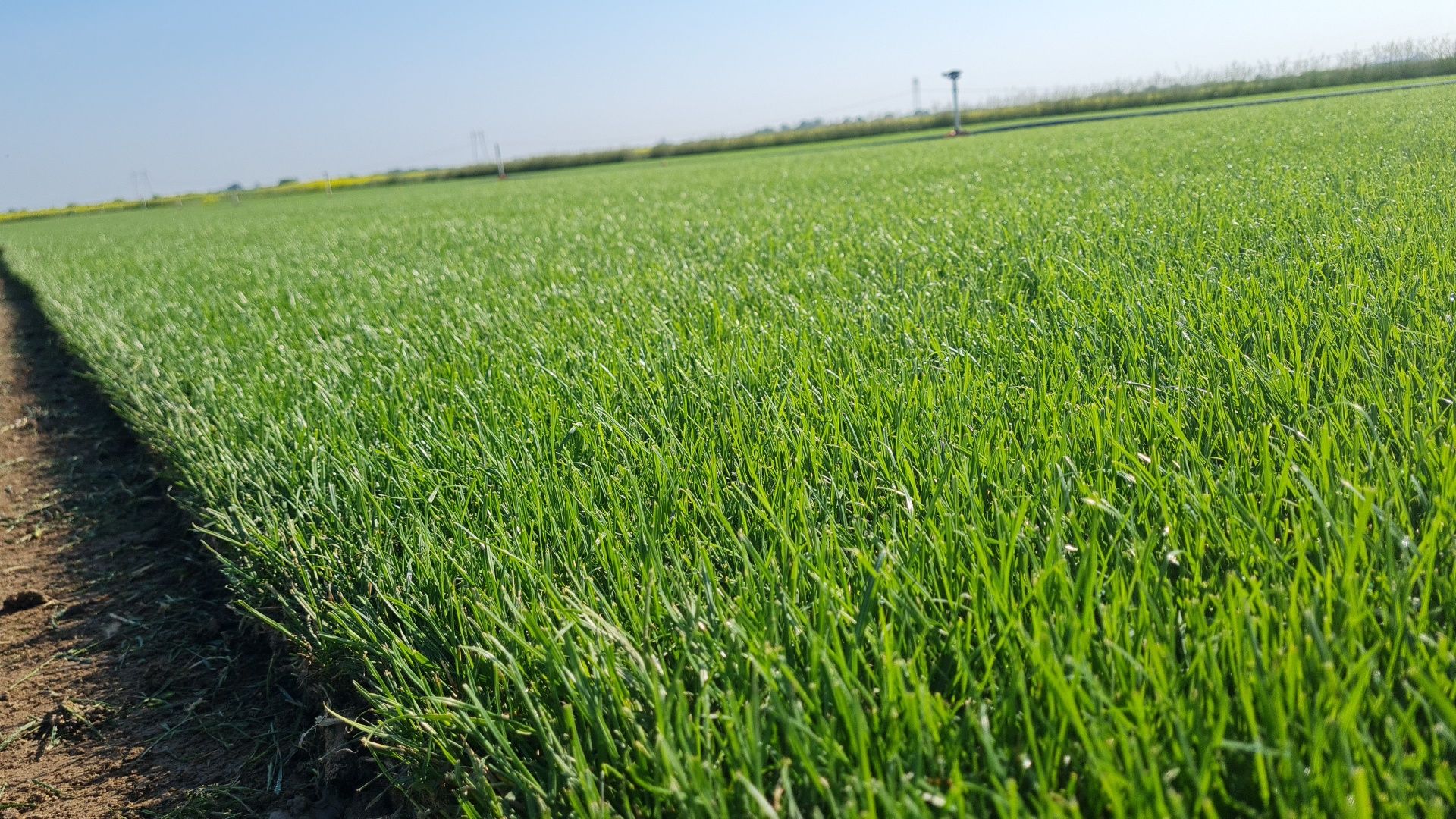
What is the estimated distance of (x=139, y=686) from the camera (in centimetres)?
185

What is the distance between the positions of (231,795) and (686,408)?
1.11m

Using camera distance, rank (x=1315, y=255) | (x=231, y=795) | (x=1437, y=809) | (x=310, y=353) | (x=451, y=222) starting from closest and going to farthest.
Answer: (x=1437, y=809), (x=231, y=795), (x=1315, y=255), (x=310, y=353), (x=451, y=222)

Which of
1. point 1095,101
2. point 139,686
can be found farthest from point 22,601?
point 1095,101

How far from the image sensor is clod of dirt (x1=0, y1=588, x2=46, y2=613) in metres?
2.30

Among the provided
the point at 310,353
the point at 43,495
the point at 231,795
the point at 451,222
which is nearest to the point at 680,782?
the point at 231,795

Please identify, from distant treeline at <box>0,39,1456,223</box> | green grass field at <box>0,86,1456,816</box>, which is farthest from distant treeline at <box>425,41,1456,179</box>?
green grass field at <box>0,86,1456,816</box>

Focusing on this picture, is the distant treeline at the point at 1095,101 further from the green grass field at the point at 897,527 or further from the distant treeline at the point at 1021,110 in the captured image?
the green grass field at the point at 897,527

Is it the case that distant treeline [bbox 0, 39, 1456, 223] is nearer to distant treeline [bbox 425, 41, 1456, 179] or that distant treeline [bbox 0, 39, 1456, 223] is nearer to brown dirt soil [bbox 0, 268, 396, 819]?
distant treeline [bbox 425, 41, 1456, 179]

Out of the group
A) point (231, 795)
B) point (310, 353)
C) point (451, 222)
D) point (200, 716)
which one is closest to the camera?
point (231, 795)

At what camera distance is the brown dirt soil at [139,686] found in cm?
145

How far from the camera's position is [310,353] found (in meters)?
3.53

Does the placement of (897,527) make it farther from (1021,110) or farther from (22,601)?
(1021,110)

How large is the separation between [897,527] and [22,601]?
7.44ft

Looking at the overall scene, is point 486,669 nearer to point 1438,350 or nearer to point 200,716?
point 200,716
